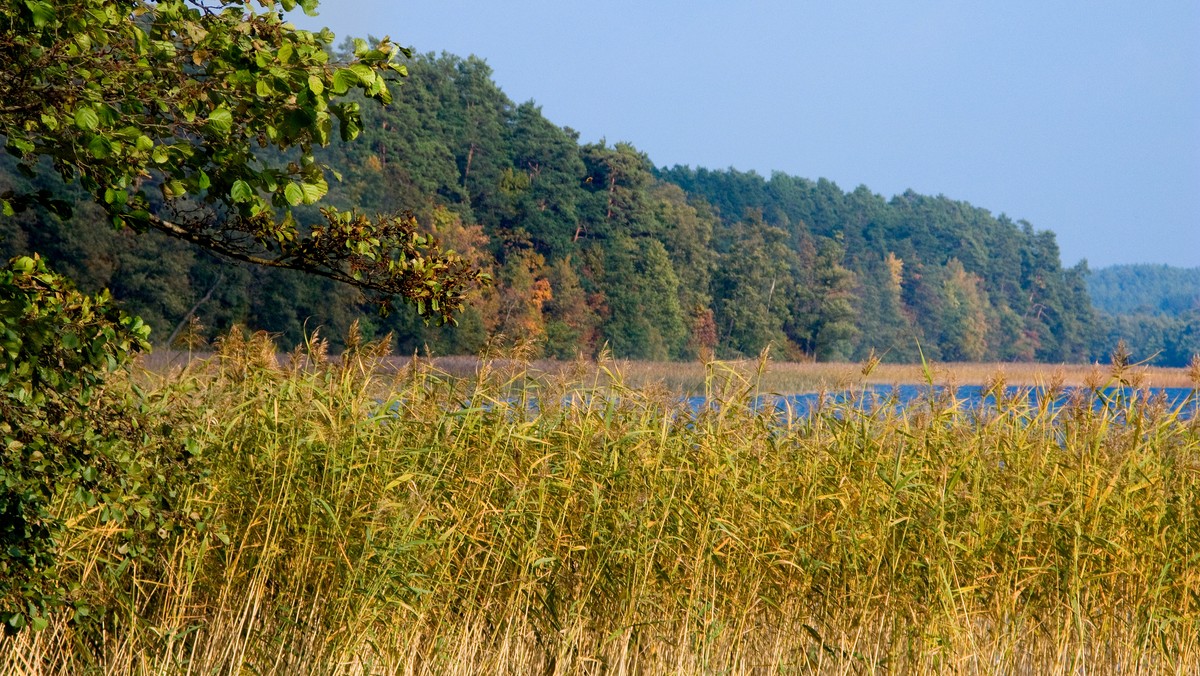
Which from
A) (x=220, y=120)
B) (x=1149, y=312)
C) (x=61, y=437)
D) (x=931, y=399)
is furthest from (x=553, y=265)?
(x=1149, y=312)

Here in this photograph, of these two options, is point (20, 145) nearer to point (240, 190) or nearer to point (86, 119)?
point (86, 119)

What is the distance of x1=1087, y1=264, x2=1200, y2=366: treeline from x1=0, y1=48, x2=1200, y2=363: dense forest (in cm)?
858

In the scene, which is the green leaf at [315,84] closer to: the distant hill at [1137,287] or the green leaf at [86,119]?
the green leaf at [86,119]

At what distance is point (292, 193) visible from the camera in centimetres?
313

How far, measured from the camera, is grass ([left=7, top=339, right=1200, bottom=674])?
4258 millimetres

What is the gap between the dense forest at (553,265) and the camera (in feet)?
92.8

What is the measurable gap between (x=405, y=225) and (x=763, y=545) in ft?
6.40

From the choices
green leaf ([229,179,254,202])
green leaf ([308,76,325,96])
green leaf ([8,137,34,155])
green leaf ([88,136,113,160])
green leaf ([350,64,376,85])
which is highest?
green leaf ([350,64,376,85])

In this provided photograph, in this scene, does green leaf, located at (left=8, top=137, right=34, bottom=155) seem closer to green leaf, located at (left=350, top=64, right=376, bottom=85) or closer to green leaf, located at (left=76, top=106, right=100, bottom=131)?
green leaf, located at (left=76, top=106, right=100, bottom=131)

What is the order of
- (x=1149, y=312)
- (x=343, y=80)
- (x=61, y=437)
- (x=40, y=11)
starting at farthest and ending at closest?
(x=1149, y=312) → (x=61, y=437) → (x=343, y=80) → (x=40, y=11)

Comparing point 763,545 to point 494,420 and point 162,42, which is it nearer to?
point 494,420

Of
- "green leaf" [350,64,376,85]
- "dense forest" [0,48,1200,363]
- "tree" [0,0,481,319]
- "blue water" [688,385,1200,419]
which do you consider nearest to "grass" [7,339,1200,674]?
"blue water" [688,385,1200,419]

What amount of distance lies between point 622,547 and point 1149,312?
113 metres

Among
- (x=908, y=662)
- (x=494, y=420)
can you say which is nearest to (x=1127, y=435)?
(x=908, y=662)
